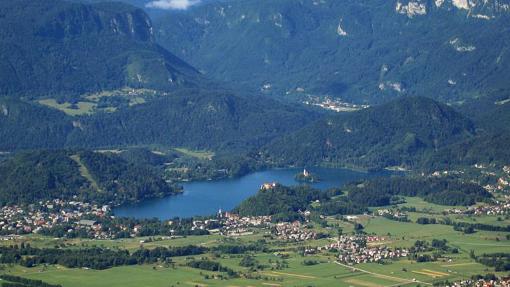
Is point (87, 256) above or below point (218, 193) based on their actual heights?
below

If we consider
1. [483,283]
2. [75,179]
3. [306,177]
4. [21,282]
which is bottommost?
[21,282]

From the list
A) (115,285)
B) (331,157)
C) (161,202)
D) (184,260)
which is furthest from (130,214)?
(331,157)

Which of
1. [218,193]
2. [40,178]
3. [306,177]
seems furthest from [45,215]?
[306,177]

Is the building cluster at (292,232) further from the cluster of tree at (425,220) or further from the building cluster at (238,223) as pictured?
the cluster of tree at (425,220)

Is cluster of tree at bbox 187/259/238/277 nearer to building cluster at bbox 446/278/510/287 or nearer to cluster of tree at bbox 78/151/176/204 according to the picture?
building cluster at bbox 446/278/510/287

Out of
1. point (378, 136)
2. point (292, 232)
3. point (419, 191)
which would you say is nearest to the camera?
point (292, 232)

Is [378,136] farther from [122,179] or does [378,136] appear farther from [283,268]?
[283,268]

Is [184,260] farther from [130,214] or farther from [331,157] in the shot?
[331,157]
